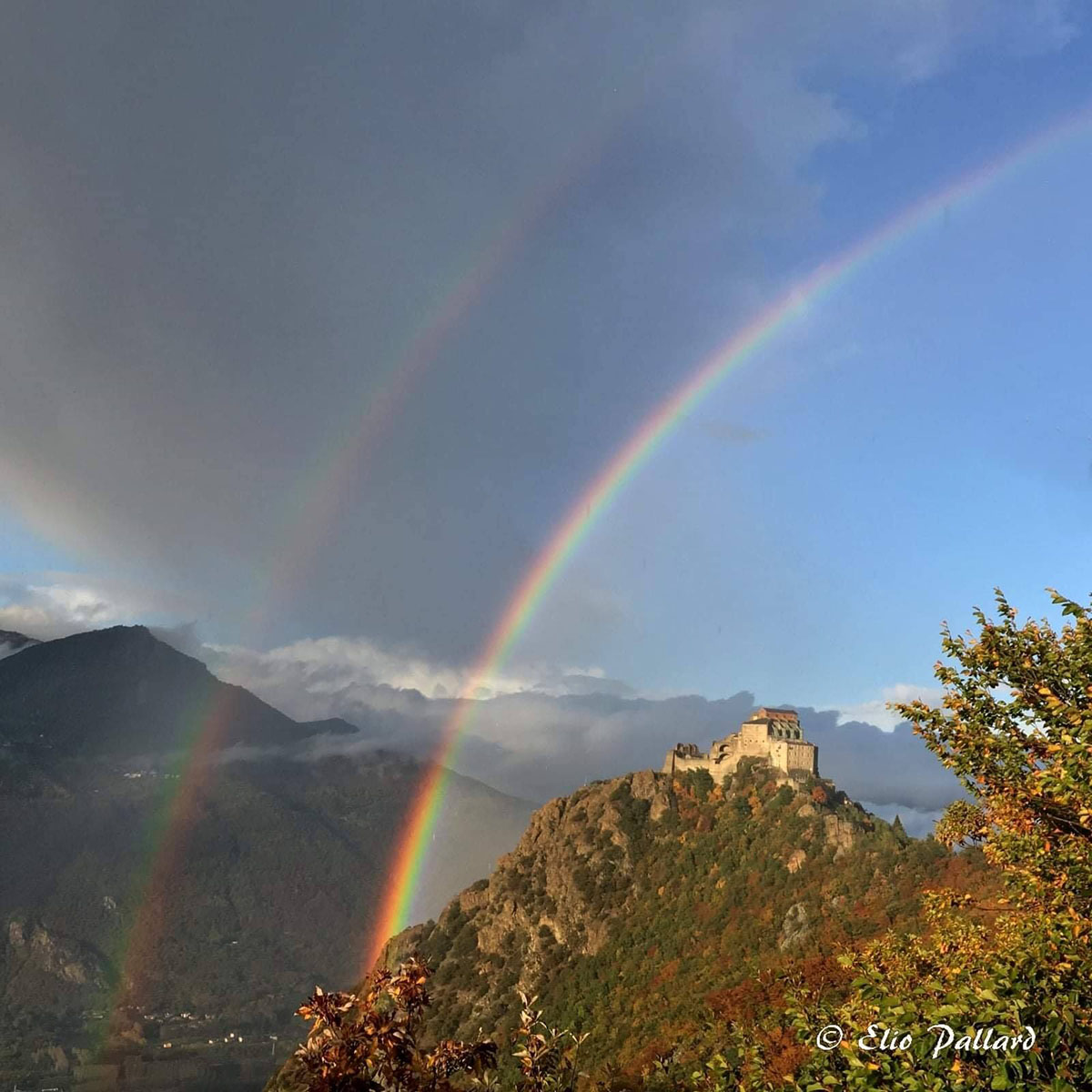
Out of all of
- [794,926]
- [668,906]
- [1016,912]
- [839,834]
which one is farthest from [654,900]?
[1016,912]

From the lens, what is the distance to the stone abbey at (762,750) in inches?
4724

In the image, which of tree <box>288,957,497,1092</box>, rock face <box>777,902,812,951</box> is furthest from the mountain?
tree <box>288,957,497,1092</box>

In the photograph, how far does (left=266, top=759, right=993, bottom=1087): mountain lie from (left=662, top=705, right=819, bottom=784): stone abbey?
1.84 metres

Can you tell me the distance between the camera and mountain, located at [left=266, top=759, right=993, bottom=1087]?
83.2 metres

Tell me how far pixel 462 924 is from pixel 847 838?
56.2 m

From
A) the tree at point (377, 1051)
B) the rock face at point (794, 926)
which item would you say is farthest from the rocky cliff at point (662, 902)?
the tree at point (377, 1051)

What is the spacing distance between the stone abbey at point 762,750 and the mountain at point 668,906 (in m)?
1.84

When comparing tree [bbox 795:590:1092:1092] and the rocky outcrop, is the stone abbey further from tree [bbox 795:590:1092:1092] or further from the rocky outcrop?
tree [bbox 795:590:1092:1092]

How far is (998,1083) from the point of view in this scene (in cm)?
1105

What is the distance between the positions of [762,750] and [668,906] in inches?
946

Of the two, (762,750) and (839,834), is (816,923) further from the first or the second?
(762,750)

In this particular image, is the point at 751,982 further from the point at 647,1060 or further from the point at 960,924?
the point at 960,924

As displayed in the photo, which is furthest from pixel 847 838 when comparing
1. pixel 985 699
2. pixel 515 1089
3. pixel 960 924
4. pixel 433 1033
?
pixel 515 1089

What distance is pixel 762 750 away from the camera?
124 metres
